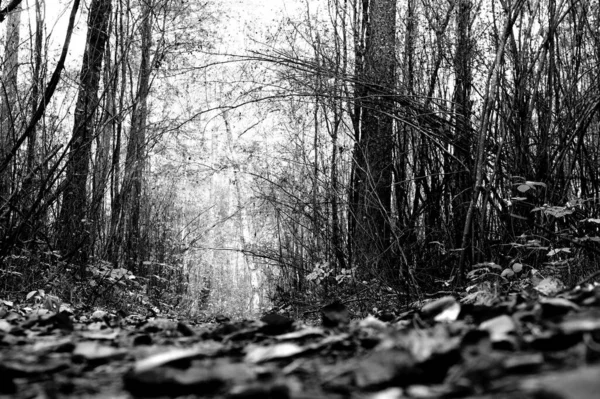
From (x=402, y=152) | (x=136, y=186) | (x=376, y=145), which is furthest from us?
(x=136, y=186)

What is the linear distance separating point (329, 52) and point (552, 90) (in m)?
2.75

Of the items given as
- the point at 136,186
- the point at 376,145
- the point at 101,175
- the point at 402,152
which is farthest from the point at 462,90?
the point at 136,186

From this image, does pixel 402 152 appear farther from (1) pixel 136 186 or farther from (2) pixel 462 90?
(1) pixel 136 186

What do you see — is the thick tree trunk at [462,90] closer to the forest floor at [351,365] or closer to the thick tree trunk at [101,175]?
the thick tree trunk at [101,175]

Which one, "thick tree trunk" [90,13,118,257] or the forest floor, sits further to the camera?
"thick tree trunk" [90,13,118,257]

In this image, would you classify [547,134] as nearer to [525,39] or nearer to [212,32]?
[525,39]

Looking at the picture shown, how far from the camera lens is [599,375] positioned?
602mm

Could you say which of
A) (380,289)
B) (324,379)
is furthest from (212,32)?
(324,379)

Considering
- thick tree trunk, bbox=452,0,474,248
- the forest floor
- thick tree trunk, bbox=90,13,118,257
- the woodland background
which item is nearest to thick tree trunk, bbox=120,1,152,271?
the woodland background

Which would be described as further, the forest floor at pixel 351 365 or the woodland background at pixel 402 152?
the woodland background at pixel 402 152

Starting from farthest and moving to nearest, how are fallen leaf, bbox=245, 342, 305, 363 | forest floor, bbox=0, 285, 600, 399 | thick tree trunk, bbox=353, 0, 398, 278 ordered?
thick tree trunk, bbox=353, 0, 398, 278
fallen leaf, bbox=245, 342, 305, 363
forest floor, bbox=0, 285, 600, 399

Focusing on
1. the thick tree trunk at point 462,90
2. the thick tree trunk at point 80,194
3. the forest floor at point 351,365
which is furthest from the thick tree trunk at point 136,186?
the forest floor at point 351,365

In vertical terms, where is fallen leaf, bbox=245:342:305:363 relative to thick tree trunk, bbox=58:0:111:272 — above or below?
below

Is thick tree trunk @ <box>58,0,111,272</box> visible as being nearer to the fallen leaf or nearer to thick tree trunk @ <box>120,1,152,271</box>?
thick tree trunk @ <box>120,1,152,271</box>
